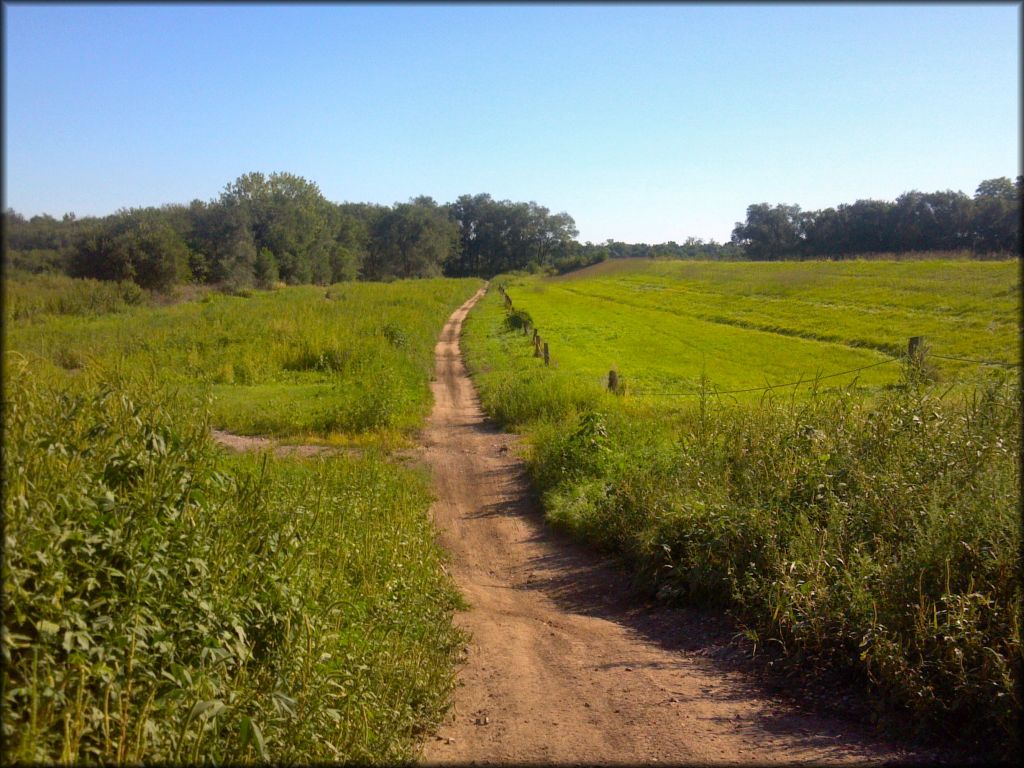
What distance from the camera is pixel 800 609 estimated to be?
5.19 meters

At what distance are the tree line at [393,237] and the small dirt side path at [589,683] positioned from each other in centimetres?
366

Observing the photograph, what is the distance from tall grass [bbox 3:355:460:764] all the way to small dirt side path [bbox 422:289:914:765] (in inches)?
15.4

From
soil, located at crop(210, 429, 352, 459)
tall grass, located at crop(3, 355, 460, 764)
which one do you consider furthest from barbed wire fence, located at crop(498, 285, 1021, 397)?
soil, located at crop(210, 429, 352, 459)

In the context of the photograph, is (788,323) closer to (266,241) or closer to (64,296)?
(64,296)

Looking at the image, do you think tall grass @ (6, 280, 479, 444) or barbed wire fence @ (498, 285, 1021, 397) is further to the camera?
tall grass @ (6, 280, 479, 444)

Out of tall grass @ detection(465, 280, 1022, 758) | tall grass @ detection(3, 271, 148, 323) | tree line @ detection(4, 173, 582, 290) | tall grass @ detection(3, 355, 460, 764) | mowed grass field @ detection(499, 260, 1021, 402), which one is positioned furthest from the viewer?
tree line @ detection(4, 173, 582, 290)

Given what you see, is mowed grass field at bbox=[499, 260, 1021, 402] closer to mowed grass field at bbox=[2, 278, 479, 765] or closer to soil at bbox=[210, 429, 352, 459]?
soil at bbox=[210, 429, 352, 459]

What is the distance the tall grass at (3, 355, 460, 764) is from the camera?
2.97m

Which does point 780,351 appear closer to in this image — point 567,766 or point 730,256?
point 730,256

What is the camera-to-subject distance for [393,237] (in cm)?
7925

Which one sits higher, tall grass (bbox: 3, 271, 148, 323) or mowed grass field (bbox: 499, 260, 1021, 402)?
tall grass (bbox: 3, 271, 148, 323)

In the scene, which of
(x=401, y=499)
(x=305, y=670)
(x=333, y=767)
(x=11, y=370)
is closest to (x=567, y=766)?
(x=333, y=767)

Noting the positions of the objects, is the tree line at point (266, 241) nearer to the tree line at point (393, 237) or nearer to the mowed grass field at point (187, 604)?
the tree line at point (393, 237)

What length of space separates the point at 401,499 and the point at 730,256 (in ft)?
30.5
